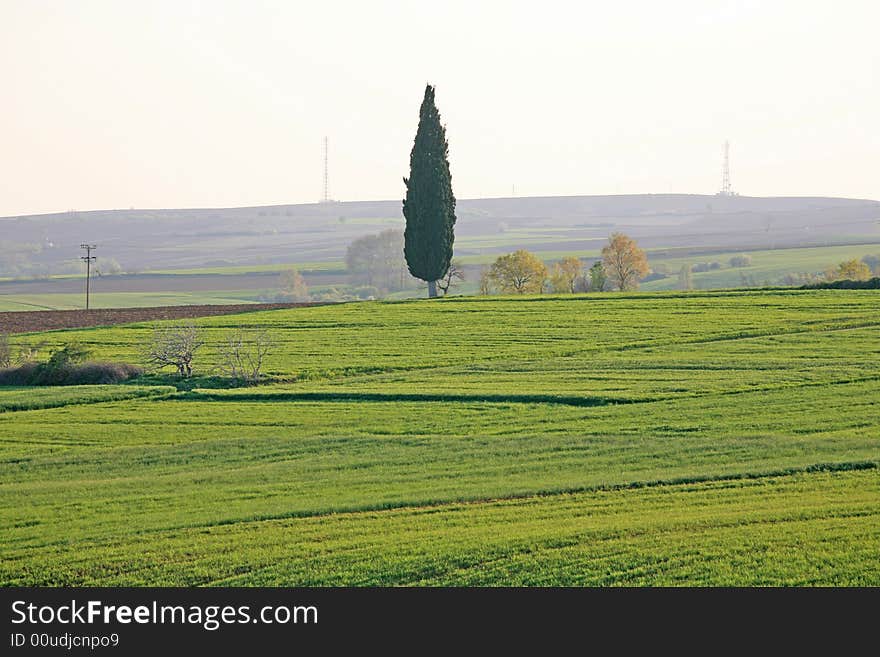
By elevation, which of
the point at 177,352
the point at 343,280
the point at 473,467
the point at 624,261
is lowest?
the point at 473,467

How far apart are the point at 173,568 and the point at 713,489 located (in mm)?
10449

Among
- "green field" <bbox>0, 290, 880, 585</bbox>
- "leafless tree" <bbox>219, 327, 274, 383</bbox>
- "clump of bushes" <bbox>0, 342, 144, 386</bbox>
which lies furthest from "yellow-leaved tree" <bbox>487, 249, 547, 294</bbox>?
"clump of bushes" <bbox>0, 342, 144, 386</bbox>

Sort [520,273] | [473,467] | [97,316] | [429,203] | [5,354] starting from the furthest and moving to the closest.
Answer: [520,273] → [429,203] → [97,316] → [5,354] → [473,467]

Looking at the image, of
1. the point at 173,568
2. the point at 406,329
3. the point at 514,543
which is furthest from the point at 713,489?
the point at 406,329

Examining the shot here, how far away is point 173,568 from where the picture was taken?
59.7 ft

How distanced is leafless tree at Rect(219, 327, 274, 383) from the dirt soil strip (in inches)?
562

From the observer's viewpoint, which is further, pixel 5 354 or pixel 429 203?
pixel 429 203

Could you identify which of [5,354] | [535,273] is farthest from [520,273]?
[5,354]

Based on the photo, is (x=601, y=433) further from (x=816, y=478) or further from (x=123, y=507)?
(x=123, y=507)

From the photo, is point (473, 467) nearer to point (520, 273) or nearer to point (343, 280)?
point (520, 273)

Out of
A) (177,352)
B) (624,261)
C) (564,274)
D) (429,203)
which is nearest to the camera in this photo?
(177,352)

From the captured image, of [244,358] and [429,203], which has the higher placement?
[429,203]

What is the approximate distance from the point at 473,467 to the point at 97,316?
1956 inches

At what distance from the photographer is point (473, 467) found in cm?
2666
